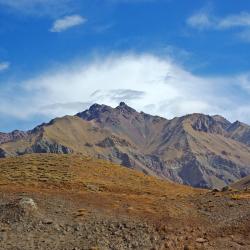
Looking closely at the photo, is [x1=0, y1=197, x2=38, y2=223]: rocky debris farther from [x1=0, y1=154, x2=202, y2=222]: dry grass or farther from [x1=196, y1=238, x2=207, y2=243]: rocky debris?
[x1=196, y1=238, x2=207, y2=243]: rocky debris

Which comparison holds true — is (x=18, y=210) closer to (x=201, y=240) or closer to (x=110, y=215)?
(x=110, y=215)

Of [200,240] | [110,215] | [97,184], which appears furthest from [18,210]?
[200,240]

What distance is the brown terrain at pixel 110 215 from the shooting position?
35.5 metres

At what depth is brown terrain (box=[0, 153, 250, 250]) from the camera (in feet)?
117

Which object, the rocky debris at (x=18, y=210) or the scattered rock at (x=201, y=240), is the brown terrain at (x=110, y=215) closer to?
the rocky debris at (x=18, y=210)

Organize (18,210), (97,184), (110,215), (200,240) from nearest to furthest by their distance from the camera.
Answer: (200,240) < (18,210) < (110,215) < (97,184)

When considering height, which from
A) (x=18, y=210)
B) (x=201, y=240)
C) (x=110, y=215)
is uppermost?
(x=18, y=210)

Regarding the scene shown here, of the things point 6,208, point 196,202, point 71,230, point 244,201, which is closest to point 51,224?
point 71,230

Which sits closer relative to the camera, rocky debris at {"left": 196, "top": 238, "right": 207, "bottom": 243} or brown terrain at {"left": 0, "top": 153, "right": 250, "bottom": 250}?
brown terrain at {"left": 0, "top": 153, "right": 250, "bottom": 250}

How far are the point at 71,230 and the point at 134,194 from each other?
46.0 feet

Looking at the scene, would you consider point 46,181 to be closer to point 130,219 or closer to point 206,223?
point 130,219

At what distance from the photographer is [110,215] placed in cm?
4025

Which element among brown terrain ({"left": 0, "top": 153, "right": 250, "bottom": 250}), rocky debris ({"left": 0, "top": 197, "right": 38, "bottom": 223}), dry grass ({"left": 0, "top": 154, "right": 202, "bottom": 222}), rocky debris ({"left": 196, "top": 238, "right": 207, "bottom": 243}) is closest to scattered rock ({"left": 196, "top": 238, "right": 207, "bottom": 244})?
rocky debris ({"left": 196, "top": 238, "right": 207, "bottom": 243})

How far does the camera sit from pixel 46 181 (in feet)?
170
